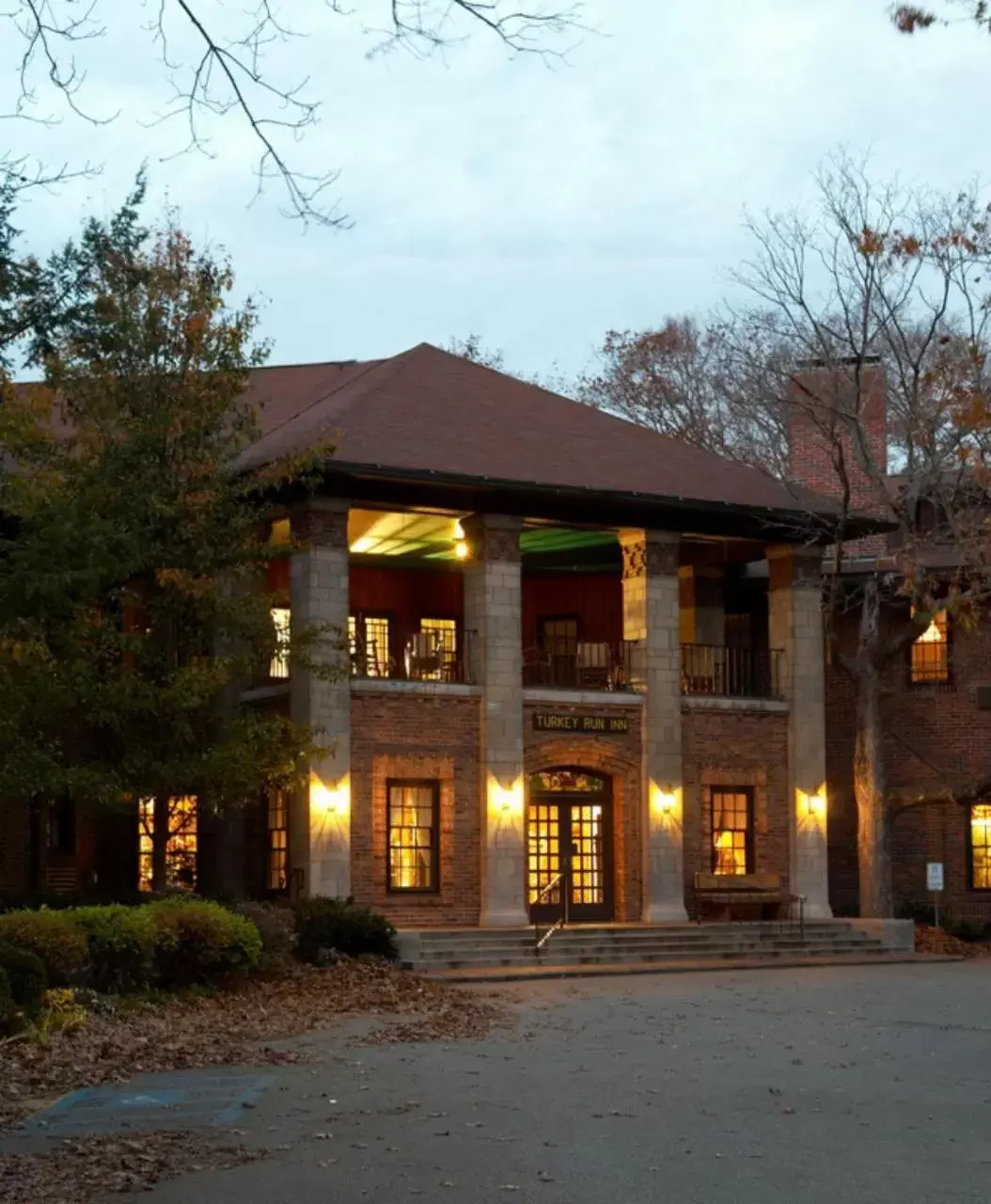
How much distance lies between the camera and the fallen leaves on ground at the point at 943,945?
3366 cm

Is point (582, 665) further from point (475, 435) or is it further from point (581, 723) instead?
point (475, 435)

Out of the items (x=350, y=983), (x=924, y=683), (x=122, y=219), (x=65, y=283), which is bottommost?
(x=350, y=983)

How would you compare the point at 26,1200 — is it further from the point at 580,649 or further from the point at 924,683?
the point at 924,683

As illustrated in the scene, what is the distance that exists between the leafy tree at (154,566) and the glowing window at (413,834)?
3.83 meters

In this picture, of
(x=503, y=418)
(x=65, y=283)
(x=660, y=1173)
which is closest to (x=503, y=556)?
(x=503, y=418)

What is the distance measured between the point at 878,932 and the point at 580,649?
7.22 metres

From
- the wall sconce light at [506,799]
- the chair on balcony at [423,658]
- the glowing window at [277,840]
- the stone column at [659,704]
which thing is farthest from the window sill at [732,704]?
the glowing window at [277,840]

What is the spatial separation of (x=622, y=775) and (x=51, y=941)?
53.1 feet

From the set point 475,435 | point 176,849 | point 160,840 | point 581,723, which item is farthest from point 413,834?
point 475,435

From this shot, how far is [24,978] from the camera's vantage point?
1736cm

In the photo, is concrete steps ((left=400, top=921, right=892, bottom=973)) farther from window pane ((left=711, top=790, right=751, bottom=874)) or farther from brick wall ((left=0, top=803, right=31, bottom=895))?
brick wall ((left=0, top=803, right=31, bottom=895))

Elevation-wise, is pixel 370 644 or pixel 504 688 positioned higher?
pixel 370 644

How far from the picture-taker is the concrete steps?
29469 millimetres

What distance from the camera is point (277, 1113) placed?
12758 millimetres
